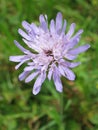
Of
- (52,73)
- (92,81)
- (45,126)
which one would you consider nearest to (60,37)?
(52,73)

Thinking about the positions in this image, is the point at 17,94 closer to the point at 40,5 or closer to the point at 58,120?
the point at 58,120

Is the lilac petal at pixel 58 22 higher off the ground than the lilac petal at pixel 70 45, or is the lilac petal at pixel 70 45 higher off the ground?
the lilac petal at pixel 58 22

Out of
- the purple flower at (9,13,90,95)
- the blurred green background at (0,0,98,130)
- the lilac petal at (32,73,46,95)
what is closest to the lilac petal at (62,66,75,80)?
the purple flower at (9,13,90,95)

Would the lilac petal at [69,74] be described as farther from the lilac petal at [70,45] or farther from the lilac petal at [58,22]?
the lilac petal at [58,22]

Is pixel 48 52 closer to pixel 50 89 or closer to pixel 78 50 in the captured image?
pixel 78 50

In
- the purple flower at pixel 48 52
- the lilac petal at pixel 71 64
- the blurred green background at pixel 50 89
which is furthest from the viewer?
the blurred green background at pixel 50 89

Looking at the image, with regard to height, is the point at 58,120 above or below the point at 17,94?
below

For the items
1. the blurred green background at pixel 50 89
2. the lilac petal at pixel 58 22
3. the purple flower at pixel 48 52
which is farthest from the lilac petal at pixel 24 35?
the blurred green background at pixel 50 89

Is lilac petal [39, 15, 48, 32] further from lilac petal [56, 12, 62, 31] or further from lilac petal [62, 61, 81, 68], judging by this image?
lilac petal [62, 61, 81, 68]
